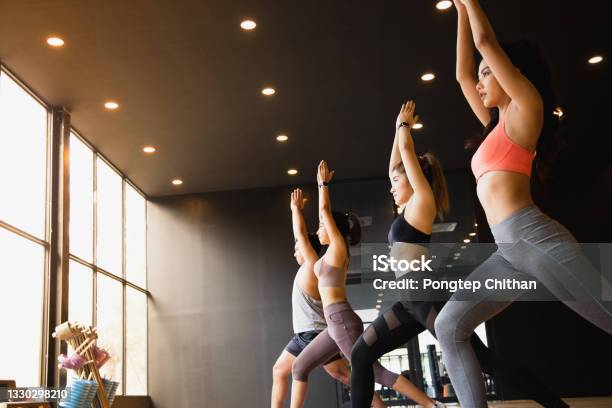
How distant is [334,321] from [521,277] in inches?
67.4

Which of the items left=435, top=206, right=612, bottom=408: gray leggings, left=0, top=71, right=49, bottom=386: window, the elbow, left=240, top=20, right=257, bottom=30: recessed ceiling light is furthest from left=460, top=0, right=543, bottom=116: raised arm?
Answer: left=0, top=71, right=49, bottom=386: window

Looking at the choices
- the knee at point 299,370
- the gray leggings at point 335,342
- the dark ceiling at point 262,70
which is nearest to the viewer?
the gray leggings at point 335,342

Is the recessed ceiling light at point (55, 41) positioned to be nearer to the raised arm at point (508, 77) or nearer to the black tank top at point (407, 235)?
the black tank top at point (407, 235)

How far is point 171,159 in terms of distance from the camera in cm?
761

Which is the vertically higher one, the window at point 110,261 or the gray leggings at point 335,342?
the window at point 110,261

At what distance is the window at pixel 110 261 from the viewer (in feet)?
21.7

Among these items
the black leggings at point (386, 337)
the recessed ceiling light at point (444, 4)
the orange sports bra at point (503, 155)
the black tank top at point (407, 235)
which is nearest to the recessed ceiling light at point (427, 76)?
the recessed ceiling light at point (444, 4)

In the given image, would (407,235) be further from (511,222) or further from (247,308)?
(247,308)

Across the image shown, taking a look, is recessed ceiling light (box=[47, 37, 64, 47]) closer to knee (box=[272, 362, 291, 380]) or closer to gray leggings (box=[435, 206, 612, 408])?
knee (box=[272, 362, 291, 380])

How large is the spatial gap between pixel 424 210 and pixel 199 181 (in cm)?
581

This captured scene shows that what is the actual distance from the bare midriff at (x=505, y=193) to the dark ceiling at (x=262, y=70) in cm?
308

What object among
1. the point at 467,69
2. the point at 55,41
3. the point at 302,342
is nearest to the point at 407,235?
the point at 467,69

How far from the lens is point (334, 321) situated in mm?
3613

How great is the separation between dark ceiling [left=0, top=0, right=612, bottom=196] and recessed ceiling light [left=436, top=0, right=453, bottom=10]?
7 cm
